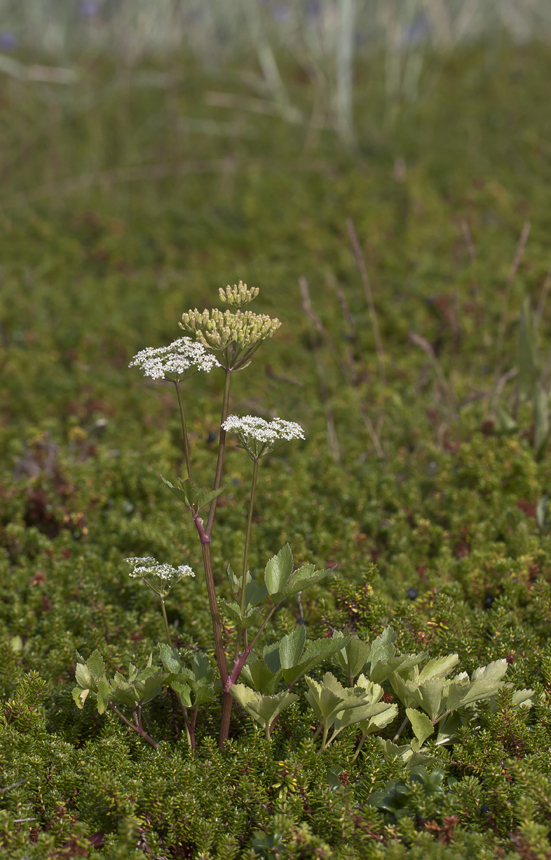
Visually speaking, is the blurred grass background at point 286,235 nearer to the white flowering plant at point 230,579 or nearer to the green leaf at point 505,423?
the green leaf at point 505,423

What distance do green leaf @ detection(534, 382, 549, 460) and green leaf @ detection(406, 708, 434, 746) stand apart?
2215 millimetres

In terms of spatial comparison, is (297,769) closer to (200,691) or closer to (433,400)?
(200,691)

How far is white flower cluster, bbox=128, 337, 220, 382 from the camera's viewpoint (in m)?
1.88

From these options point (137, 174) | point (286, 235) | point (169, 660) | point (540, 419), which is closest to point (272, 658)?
point (169, 660)

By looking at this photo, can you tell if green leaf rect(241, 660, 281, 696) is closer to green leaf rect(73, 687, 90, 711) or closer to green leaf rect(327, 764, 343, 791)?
green leaf rect(327, 764, 343, 791)

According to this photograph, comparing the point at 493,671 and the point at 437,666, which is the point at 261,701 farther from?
the point at 493,671

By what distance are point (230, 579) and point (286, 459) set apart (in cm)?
223

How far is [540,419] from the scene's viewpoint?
385 centimetres

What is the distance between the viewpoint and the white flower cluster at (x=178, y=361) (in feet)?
6.16

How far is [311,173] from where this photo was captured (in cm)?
846

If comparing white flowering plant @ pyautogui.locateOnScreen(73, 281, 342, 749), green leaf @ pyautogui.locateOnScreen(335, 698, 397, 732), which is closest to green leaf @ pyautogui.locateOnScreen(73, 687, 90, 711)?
white flowering plant @ pyautogui.locateOnScreen(73, 281, 342, 749)

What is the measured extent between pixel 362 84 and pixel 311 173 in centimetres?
331

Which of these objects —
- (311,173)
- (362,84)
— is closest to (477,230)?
(311,173)

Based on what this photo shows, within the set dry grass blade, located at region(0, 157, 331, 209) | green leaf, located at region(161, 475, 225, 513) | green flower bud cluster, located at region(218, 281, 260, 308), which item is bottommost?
green leaf, located at region(161, 475, 225, 513)
